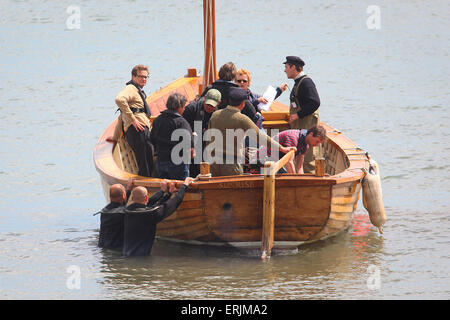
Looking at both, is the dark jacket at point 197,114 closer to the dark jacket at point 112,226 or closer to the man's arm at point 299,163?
the man's arm at point 299,163

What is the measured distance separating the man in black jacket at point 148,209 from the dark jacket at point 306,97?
2312 millimetres

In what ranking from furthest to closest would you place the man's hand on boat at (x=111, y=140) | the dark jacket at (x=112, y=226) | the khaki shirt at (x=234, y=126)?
the man's hand on boat at (x=111, y=140)
the dark jacket at (x=112, y=226)
the khaki shirt at (x=234, y=126)

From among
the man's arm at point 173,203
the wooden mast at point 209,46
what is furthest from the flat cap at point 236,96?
the wooden mast at point 209,46

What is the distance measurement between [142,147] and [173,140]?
1.23m

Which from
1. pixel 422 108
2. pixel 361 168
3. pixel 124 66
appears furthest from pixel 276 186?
pixel 124 66

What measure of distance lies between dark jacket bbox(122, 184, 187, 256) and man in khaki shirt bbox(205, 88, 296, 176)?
2.08 feet

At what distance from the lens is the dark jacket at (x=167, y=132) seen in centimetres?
1058

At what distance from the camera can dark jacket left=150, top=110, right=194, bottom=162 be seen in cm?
1058

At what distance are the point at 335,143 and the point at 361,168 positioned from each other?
4.93ft

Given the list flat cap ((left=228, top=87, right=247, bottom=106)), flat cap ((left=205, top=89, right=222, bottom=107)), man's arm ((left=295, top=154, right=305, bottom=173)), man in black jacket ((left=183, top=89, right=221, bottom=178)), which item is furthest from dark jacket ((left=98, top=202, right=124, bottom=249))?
man's arm ((left=295, top=154, right=305, bottom=173))

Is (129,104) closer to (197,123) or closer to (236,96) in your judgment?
(197,123)

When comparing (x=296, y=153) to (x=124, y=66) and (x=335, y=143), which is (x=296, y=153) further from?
(x=124, y=66)

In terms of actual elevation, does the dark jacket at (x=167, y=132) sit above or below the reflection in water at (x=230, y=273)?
above

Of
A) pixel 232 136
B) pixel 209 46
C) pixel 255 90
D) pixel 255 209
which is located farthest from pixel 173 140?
pixel 255 90
